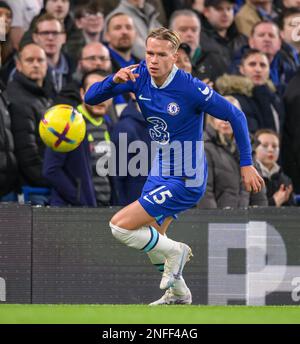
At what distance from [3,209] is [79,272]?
949mm

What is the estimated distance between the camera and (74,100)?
39.0 ft

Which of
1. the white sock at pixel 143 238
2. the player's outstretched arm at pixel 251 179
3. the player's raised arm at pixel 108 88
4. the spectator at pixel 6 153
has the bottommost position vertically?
the white sock at pixel 143 238

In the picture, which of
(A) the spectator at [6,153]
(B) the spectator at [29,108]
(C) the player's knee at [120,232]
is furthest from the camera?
(B) the spectator at [29,108]

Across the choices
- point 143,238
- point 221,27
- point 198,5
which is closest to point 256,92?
point 221,27

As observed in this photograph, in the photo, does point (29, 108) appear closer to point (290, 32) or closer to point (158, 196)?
point (158, 196)

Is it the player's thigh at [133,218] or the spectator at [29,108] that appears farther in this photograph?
the spectator at [29,108]

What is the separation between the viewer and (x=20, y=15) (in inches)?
504

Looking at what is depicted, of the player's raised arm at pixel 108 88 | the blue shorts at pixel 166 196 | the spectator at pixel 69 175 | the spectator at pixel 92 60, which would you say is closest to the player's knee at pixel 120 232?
the blue shorts at pixel 166 196

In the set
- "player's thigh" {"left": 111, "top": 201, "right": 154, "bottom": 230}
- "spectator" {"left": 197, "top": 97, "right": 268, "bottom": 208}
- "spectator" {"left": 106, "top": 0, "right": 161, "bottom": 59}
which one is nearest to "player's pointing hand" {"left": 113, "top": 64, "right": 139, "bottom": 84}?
"player's thigh" {"left": 111, "top": 201, "right": 154, "bottom": 230}

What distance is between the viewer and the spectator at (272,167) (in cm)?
1245

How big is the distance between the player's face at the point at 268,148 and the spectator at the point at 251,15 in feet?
6.81

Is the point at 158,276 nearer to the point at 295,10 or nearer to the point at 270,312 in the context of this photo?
the point at 270,312

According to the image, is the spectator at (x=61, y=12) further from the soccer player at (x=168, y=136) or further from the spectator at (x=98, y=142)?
the soccer player at (x=168, y=136)

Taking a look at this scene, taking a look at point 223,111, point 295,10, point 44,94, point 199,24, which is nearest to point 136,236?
point 223,111
